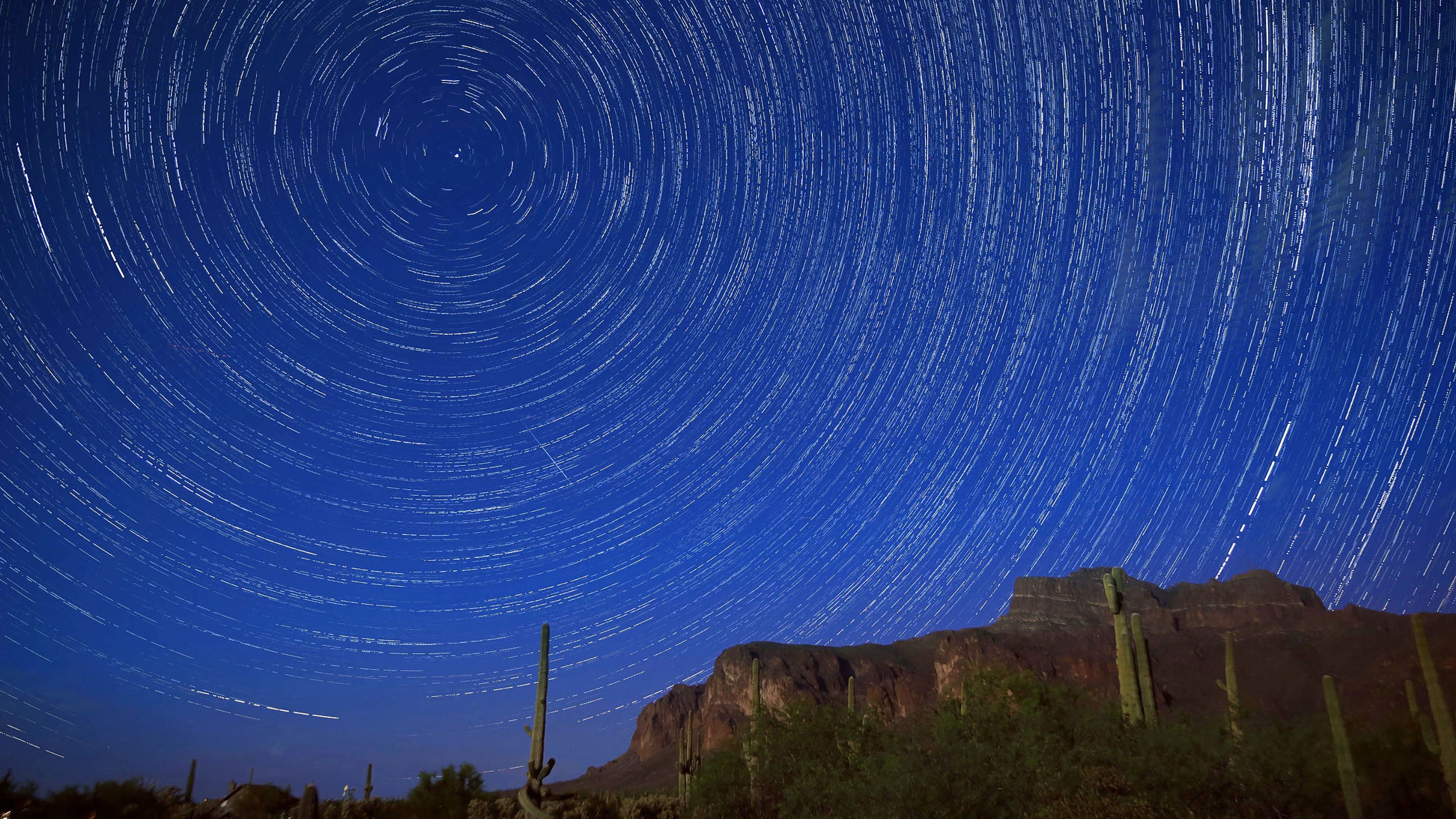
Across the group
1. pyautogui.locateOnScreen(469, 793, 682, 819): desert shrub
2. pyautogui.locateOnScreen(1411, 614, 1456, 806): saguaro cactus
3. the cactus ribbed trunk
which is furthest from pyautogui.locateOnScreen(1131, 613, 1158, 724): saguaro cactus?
pyautogui.locateOnScreen(469, 793, 682, 819): desert shrub

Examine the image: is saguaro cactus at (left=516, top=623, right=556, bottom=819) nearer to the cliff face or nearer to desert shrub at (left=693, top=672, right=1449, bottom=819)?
desert shrub at (left=693, top=672, right=1449, bottom=819)

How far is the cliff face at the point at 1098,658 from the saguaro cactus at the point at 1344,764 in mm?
58019

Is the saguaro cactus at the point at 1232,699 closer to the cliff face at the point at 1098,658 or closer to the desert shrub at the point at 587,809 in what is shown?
the desert shrub at the point at 587,809

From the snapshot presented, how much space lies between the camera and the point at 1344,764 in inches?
740

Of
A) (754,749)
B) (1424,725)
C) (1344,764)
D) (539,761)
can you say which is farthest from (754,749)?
(1424,725)

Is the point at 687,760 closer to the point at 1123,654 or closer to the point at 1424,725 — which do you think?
the point at 1123,654

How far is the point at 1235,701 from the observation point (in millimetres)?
17359

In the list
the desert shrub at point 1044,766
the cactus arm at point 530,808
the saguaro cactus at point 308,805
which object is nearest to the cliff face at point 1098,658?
the desert shrub at point 1044,766

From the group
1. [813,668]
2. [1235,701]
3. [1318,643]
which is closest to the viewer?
[1235,701]

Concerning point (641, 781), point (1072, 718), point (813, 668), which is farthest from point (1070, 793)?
point (813, 668)

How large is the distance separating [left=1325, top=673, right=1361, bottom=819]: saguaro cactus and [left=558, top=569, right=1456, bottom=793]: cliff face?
5802 centimetres

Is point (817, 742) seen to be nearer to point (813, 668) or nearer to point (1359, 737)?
point (1359, 737)

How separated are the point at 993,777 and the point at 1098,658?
114 meters

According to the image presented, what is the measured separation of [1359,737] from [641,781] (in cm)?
8097
